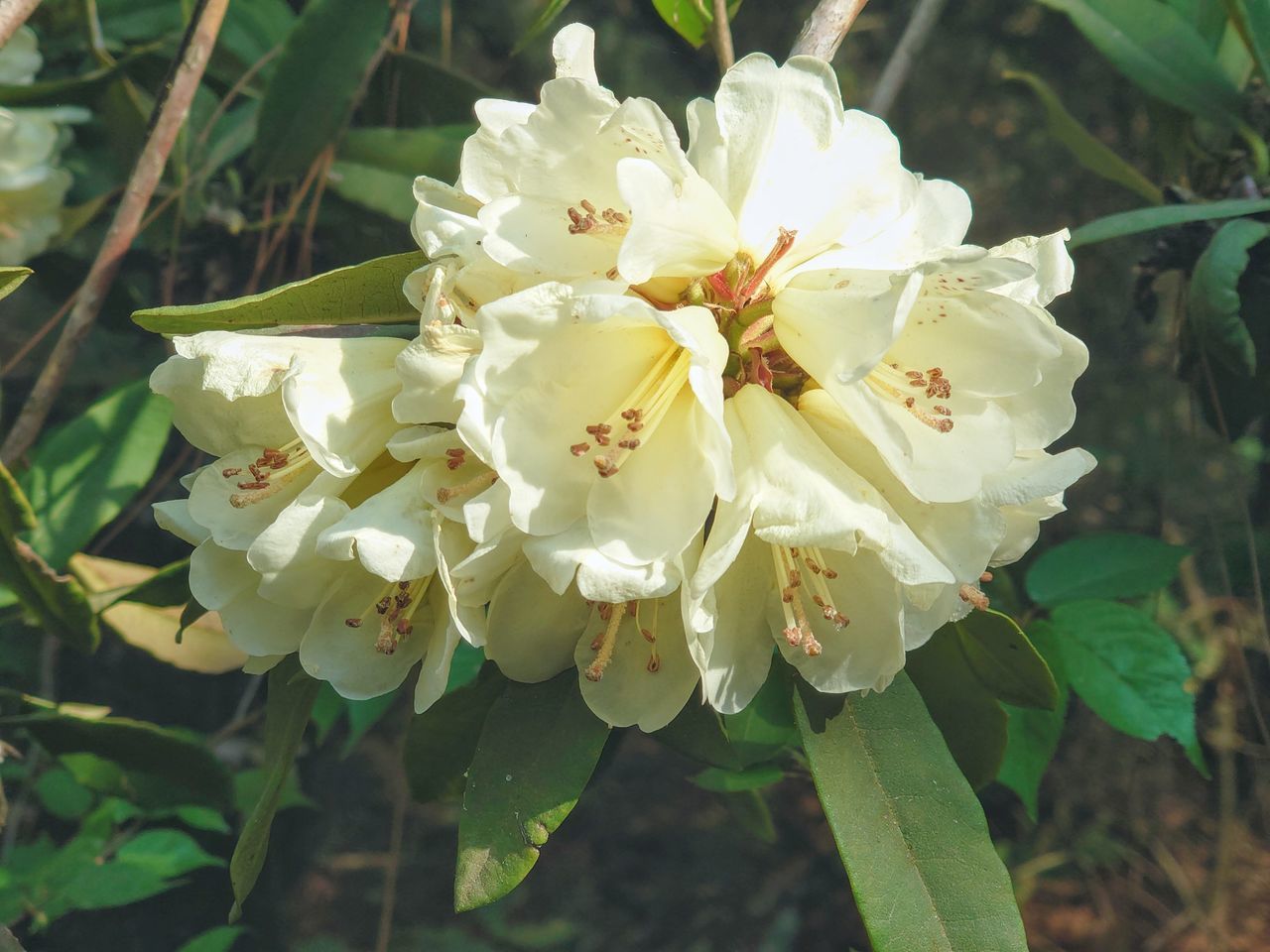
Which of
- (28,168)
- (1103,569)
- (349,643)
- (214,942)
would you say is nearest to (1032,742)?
(1103,569)

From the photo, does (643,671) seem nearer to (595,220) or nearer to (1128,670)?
(595,220)

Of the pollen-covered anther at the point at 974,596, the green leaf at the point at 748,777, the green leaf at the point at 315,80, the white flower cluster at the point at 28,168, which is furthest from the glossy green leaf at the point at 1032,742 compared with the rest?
the white flower cluster at the point at 28,168

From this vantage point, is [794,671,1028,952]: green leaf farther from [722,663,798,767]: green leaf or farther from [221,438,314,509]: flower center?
[221,438,314,509]: flower center

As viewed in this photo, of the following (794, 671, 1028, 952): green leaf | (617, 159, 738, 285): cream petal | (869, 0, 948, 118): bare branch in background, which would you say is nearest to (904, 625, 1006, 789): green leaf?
(794, 671, 1028, 952): green leaf

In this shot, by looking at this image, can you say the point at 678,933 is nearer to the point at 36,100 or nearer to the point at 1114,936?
the point at 1114,936

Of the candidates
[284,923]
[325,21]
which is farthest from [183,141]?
[284,923]

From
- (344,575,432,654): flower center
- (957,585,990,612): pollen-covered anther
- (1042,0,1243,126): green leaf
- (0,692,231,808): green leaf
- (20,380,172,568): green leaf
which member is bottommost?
(0,692,231,808): green leaf
